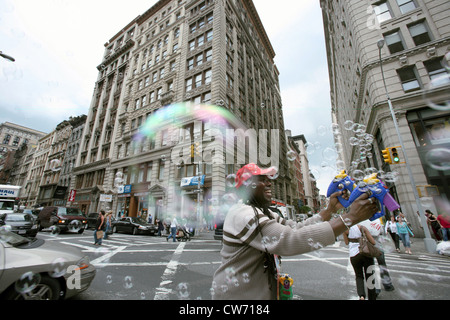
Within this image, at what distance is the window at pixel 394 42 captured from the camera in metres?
16.3

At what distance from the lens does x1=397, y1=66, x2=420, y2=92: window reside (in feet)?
49.9

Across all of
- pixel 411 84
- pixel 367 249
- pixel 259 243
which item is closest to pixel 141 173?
pixel 367 249

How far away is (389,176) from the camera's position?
5.20 meters

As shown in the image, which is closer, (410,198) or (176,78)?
(410,198)

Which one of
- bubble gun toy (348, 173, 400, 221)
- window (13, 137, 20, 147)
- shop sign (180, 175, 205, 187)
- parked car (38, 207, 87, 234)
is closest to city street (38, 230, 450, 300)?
bubble gun toy (348, 173, 400, 221)

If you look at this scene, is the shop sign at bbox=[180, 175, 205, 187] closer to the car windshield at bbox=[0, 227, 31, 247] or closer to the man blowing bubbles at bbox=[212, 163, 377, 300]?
the car windshield at bbox=[0, 227, 31, 247]

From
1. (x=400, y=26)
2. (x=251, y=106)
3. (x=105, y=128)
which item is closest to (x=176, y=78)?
(x=251, y=106)

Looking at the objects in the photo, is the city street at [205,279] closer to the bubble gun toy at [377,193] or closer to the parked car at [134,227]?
the bubble gun toy at [377,193]

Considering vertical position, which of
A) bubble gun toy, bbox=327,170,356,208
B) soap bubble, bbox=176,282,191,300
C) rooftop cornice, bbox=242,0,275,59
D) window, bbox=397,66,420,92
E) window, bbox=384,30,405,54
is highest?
rooftop cornice, bbox=242,0,275,59

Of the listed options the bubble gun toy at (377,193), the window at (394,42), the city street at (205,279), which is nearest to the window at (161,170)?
the city street at (205,279)

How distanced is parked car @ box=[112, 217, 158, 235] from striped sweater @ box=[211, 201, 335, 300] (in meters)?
17.2

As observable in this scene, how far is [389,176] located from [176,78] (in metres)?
27.4

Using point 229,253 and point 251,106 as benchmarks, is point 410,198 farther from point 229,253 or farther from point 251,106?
point 251,106
